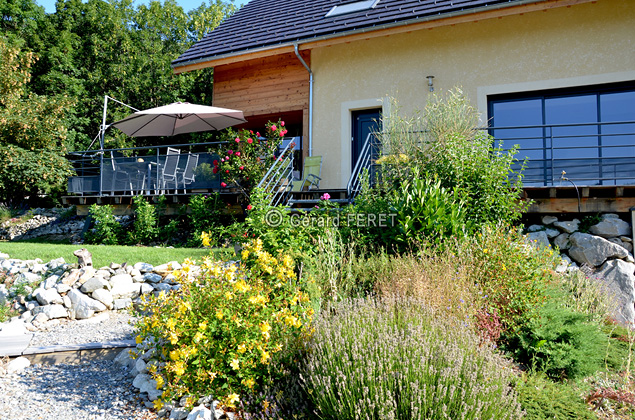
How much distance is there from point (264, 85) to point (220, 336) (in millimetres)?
9326

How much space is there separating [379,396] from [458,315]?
1443 millimetres

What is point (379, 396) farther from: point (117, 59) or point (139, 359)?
point (117, 59)

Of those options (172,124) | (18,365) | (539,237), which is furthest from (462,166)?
(172,124)

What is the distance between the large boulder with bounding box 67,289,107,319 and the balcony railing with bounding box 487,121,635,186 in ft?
23.8

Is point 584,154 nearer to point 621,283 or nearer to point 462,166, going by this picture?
point 621,283

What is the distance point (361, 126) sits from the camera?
10.6 meters

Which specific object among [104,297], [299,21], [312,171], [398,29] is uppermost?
[299,21]

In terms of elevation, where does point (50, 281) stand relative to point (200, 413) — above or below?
above

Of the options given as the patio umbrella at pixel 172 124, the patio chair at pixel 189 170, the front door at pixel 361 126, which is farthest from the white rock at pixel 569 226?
the patio chair at pixel 189 170

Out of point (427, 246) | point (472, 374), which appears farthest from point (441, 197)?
point (472, 374)

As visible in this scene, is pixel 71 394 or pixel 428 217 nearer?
pixel 71 394

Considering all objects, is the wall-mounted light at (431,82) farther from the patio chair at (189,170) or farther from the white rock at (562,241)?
the patio chair at (189,170)

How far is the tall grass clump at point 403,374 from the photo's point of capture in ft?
8.25

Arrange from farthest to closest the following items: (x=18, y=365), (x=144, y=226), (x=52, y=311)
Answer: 1. (x=144, y=226)
2. (x=52, y=311)
3. (x=18, y=365)
